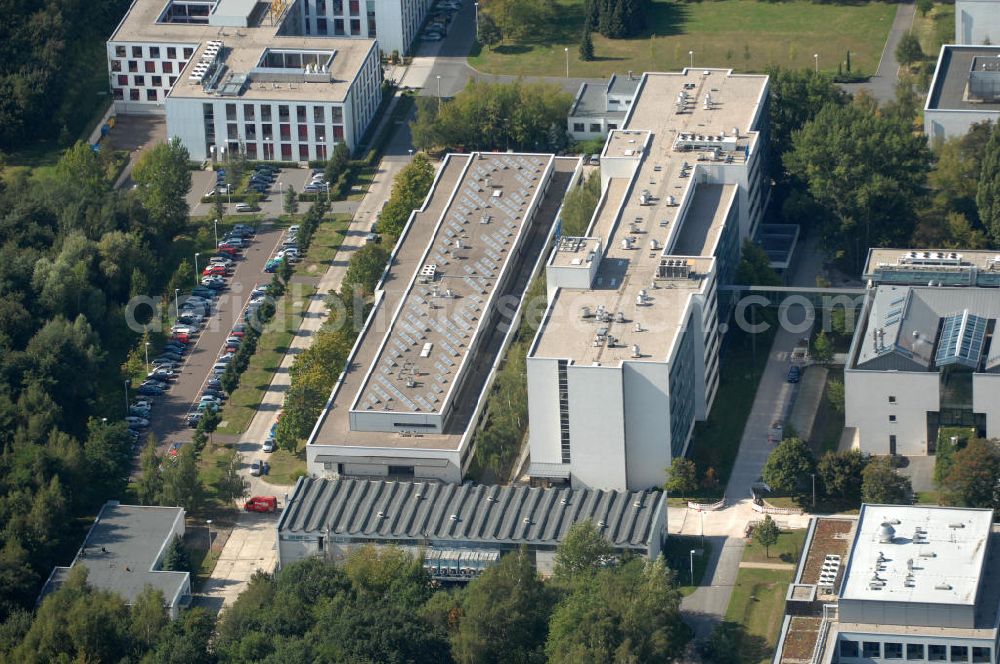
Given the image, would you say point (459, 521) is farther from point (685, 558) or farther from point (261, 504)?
point (261, 504)

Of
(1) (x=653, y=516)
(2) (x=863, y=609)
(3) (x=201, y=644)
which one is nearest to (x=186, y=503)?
(3) (x=201, y=644)

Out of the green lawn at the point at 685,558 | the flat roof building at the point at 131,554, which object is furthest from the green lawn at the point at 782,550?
the flat roof building at the point at 131,554

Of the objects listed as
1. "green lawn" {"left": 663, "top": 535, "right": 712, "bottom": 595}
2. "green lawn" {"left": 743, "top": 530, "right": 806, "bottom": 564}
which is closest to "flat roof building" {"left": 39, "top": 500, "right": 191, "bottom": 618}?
"green lawn" {"left": 663, "top": 535, "right": 712, "bottom": 595}

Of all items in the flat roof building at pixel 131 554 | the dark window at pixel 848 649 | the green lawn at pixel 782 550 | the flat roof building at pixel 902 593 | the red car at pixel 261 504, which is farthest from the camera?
the red car at pixel 261 504

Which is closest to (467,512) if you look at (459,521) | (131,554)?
(459,521)

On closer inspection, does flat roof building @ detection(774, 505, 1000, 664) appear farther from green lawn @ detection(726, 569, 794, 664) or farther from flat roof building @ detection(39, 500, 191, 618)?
flat roof building @ detection(39, 500, 191, 618)

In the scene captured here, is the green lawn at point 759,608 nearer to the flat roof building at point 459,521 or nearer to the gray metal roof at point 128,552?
the flat roof building at point 459,521
